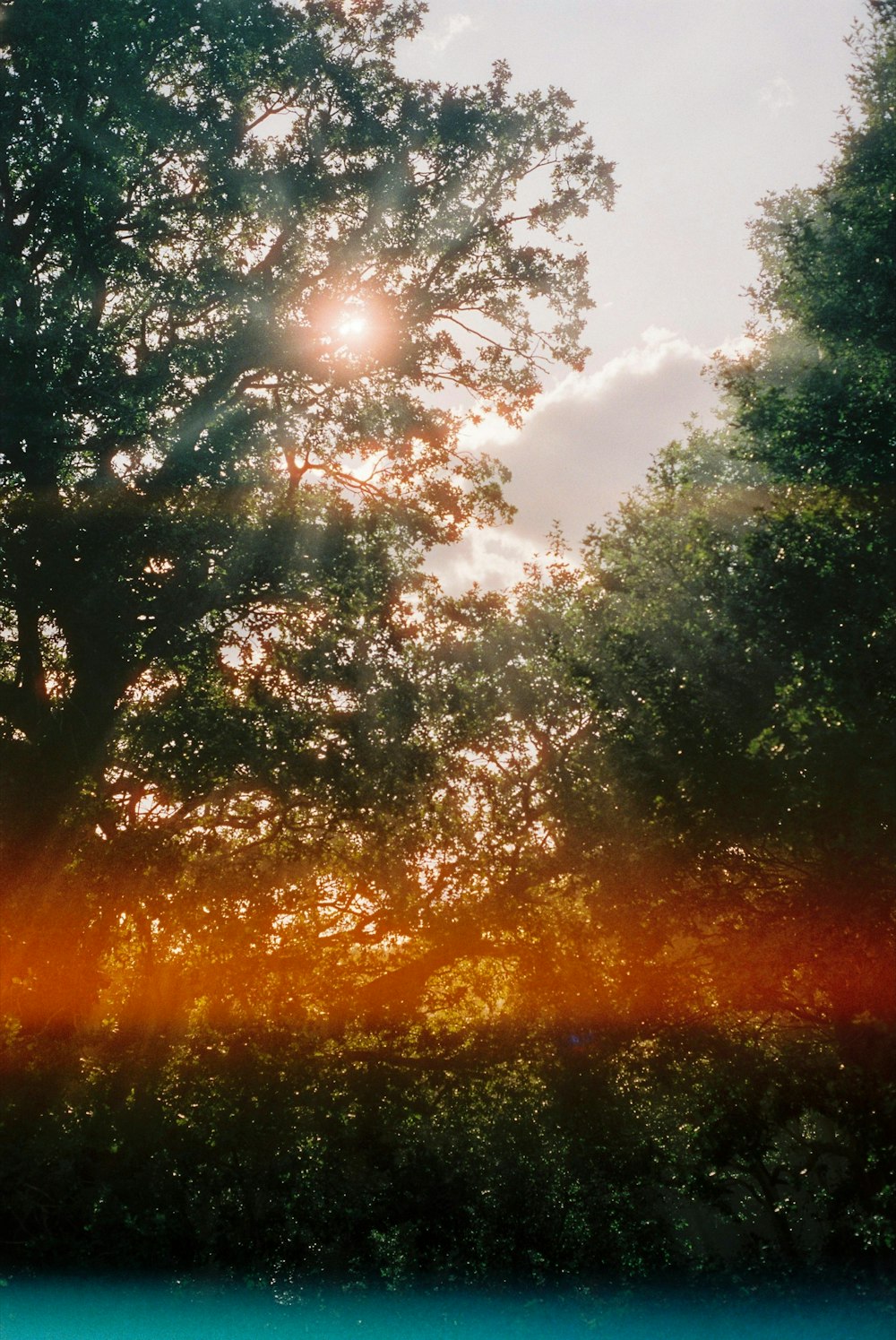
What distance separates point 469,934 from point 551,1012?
6.42ft

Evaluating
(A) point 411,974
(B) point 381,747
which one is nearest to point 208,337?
(B) point 381,747

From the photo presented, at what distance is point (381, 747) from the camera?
17750 millimetres

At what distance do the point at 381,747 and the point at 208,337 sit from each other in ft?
26.2

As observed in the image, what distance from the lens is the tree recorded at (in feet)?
53.6

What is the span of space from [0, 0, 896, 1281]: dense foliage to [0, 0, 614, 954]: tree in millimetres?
80

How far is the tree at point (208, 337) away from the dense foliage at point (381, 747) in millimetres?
80

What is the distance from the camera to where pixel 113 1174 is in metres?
14.1

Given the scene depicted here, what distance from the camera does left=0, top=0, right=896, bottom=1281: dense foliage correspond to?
45.8ft

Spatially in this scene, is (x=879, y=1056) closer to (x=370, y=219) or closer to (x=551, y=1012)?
(x=551, y=1012)

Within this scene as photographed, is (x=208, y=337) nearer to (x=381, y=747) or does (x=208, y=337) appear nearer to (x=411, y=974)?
(x=381, y=747)

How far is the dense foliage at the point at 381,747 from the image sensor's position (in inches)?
549

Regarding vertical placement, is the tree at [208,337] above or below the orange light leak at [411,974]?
above

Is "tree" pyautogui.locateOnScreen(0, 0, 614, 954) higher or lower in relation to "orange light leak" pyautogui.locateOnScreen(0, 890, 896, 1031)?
higher

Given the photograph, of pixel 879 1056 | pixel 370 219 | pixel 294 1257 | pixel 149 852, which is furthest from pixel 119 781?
pixel 879 1056
